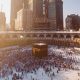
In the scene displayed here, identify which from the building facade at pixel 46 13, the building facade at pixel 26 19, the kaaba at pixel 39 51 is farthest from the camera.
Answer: the building facade at pixel 46 13

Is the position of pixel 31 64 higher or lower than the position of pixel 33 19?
lower

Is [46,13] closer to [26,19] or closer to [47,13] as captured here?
[47,13]

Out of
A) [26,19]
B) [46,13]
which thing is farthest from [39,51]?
[46,13]

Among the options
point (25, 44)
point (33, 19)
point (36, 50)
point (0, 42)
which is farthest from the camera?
point (33, 19)

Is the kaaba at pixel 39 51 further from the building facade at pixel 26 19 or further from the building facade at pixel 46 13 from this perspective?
the building facade at pixel 46 13

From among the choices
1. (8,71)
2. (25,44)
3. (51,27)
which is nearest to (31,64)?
(8,71)

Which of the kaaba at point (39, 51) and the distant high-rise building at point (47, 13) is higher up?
the distant high-rise building at point (47, 13)

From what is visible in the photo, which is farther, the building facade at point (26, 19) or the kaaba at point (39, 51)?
the building facade at point (26, 19)

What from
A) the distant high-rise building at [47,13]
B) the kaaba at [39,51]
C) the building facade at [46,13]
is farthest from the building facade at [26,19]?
the kaaba at [39,51]

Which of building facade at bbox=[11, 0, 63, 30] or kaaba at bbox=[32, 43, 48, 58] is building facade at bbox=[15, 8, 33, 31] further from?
kaaba at bbox=[32, 43, 48, 58]

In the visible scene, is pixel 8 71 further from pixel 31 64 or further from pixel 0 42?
pixel 0 42

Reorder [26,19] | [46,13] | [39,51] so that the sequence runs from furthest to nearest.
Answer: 1. [46,13]
2. [26,19]
3. [39,51]
